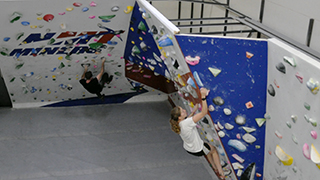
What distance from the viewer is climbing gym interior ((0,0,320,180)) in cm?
241

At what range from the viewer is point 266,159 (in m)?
3.11

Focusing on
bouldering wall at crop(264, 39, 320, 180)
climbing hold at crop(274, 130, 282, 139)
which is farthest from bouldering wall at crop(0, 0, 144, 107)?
climbing hold at crop(274, 130, 282, 139)

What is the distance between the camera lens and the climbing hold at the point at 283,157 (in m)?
2.66

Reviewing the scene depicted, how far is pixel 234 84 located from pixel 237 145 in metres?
0.68

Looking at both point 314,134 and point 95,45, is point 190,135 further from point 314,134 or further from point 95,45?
point 95,45

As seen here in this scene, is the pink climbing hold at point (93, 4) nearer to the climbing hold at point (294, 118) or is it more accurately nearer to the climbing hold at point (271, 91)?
the climbing hold at point (271, 91)

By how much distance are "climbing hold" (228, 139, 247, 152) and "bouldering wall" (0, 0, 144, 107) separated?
6.55 ft

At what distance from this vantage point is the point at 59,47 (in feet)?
15.4

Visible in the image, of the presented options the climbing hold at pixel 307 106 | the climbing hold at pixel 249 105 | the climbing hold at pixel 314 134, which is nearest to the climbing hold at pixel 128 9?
the climbing hold at pixel 249 105

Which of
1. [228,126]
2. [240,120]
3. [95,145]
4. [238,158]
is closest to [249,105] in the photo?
[240,120]

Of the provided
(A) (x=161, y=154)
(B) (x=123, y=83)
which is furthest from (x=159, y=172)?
(B) (x=123, y=83)

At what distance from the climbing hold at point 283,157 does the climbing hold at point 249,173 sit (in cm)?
48

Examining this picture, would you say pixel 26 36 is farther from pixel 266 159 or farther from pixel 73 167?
pixel 266 159

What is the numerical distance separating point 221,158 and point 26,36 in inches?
115
